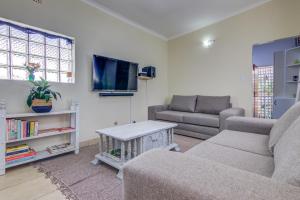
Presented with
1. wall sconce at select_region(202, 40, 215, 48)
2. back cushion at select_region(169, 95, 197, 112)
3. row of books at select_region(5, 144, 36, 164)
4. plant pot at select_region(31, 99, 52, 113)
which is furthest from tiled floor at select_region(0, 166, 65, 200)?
wall sconce at select_region(202, 40, 215, 48)

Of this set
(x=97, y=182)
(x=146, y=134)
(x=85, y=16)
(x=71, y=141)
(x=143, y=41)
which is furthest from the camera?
(x=143, y=41)

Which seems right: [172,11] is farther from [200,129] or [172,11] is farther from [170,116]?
[200,129]

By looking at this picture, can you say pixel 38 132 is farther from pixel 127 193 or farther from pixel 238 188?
pixel 238 188

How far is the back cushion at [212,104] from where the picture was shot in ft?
10.7

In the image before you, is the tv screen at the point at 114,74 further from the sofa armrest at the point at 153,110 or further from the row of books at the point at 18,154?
the row of books at the point at 18,154

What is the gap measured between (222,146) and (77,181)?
1486mm

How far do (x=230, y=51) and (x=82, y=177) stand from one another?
359cm

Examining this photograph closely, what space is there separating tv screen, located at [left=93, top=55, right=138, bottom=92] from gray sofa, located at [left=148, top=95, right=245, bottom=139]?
2.75ft

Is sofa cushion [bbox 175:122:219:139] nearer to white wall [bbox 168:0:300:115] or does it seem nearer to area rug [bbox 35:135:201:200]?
white wall [bbox 168:0:300:115]

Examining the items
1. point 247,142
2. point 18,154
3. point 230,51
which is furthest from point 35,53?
point 230,51

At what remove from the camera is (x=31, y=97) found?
6.55 ft

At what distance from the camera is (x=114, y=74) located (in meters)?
3.11

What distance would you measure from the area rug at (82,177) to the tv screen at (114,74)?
1.28 meters

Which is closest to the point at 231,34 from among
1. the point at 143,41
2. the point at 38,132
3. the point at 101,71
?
the point at 143,41
